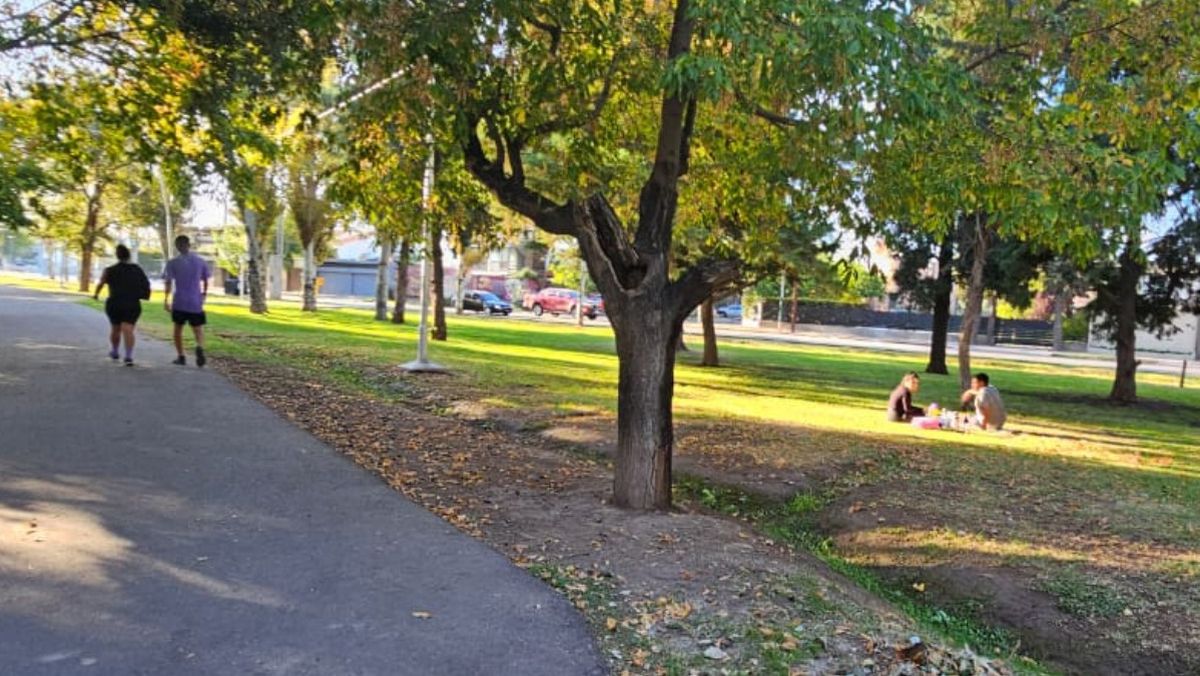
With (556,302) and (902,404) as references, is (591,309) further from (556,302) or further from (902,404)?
(902,404)

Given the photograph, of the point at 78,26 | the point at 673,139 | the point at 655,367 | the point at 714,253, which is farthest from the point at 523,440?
the point at 78,26

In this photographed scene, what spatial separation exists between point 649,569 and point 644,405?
1612mm

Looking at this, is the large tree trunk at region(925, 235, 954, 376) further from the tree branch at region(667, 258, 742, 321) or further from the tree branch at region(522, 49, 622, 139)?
the tree branch at region(667, 258, 742, 321)

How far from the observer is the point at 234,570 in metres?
4.54

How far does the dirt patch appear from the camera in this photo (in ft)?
13.6

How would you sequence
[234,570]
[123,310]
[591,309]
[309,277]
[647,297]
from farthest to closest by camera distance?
[591,309] → [309,277] → [123,310] → [647,297] → [234,570]

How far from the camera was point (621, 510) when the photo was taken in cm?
662

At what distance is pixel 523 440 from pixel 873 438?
16.3 ft

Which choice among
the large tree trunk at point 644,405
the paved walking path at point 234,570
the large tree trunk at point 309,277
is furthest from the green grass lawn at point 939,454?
the large tree trunk at point 309,277

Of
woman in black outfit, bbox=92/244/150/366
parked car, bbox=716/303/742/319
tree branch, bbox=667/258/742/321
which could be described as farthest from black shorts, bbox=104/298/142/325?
parked car, bbox=716/303/742/319

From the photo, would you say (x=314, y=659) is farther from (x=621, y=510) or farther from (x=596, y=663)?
(x=621, y=510)

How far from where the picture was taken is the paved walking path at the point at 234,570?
3.64m

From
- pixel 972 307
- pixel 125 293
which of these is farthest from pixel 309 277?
pixel 972 307

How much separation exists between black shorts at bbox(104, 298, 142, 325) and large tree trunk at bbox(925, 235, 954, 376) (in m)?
17.8
